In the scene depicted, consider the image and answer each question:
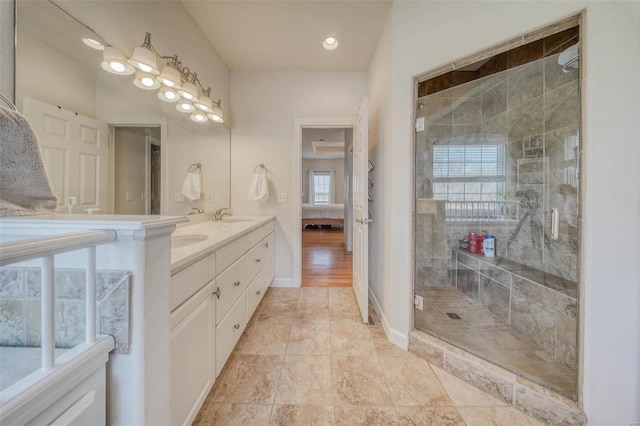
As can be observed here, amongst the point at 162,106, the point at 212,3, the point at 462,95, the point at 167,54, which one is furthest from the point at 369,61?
the point at 162,106

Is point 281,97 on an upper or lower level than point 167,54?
upper

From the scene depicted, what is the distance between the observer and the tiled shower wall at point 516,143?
1618 mm

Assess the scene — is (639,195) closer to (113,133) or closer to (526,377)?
(526,377)

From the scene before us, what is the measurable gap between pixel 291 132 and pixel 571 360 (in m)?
2.84

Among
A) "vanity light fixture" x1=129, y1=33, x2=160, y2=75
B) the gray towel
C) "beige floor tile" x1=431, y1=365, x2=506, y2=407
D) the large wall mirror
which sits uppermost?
"vanity light fixture" x1=129, y1=33, x2=160, y2=75

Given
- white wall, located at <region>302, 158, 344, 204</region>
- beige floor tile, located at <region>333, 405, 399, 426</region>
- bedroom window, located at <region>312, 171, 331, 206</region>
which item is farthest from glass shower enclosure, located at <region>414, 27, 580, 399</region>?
bedroom window, located at <region>312, 171, 331, 206</region>

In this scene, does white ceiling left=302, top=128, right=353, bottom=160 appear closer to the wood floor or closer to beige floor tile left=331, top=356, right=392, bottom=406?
the wood floor

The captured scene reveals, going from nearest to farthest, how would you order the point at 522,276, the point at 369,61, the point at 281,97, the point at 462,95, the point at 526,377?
the point at 526,377
the point at 522,276
the point at 462,95
the point at 369,61
the point at 281,97

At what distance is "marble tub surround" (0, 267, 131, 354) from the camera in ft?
2.02

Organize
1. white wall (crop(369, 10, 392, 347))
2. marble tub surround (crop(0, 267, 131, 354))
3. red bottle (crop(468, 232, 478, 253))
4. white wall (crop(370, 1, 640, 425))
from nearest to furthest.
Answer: marble tub surround (crop(0, 267, 131, 354)) < white wall (crop(370, 1, 640, 425)) < white wall (crop(369, 10, 392, 347)) < red bottle (crop(468, 232, 478, 253))

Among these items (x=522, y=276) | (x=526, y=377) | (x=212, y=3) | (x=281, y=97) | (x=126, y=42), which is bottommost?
(x=526, y=377)

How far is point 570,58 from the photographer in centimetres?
133

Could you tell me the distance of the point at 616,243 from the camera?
1.03 meters

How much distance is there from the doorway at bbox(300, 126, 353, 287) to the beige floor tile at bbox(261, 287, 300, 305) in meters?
0.24
